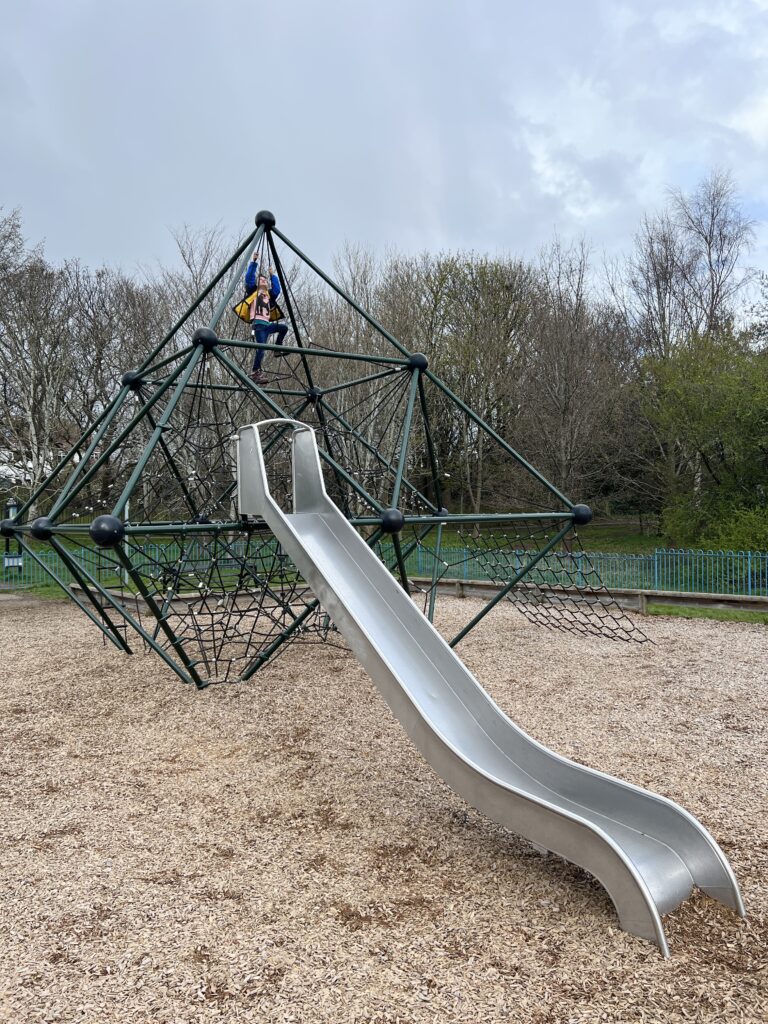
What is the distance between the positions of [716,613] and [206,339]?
30.6 ft

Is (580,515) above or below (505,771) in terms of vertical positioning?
above

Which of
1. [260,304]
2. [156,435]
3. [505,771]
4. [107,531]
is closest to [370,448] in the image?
[260,304]

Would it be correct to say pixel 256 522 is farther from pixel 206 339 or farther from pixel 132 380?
pixel 132 380

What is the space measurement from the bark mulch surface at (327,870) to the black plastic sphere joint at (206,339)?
3.18 m

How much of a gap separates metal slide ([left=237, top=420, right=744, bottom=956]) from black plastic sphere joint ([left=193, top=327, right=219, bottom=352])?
4.32 ft

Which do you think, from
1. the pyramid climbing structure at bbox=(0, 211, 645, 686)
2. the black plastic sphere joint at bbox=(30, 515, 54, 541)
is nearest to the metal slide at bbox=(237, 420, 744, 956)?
the pyramid climbing structure at bbox=(0, 211, 645, 686)

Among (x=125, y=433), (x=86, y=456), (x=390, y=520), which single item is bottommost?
(x=390, y=520)

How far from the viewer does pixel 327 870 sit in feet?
11.2

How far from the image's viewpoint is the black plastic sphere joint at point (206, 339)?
5.58m

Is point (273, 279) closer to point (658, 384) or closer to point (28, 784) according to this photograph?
point (28, 784)

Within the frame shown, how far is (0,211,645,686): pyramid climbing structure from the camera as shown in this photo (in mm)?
6176

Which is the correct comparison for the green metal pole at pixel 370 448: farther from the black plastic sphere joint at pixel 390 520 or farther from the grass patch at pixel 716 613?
the grass patch at pixel 716 613

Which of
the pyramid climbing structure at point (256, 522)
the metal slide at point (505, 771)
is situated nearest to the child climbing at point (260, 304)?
the pyramid climbing structure at point (256, 522)

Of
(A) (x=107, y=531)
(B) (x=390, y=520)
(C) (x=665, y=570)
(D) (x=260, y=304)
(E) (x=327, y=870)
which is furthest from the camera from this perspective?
(C) (x=665, y=570)
